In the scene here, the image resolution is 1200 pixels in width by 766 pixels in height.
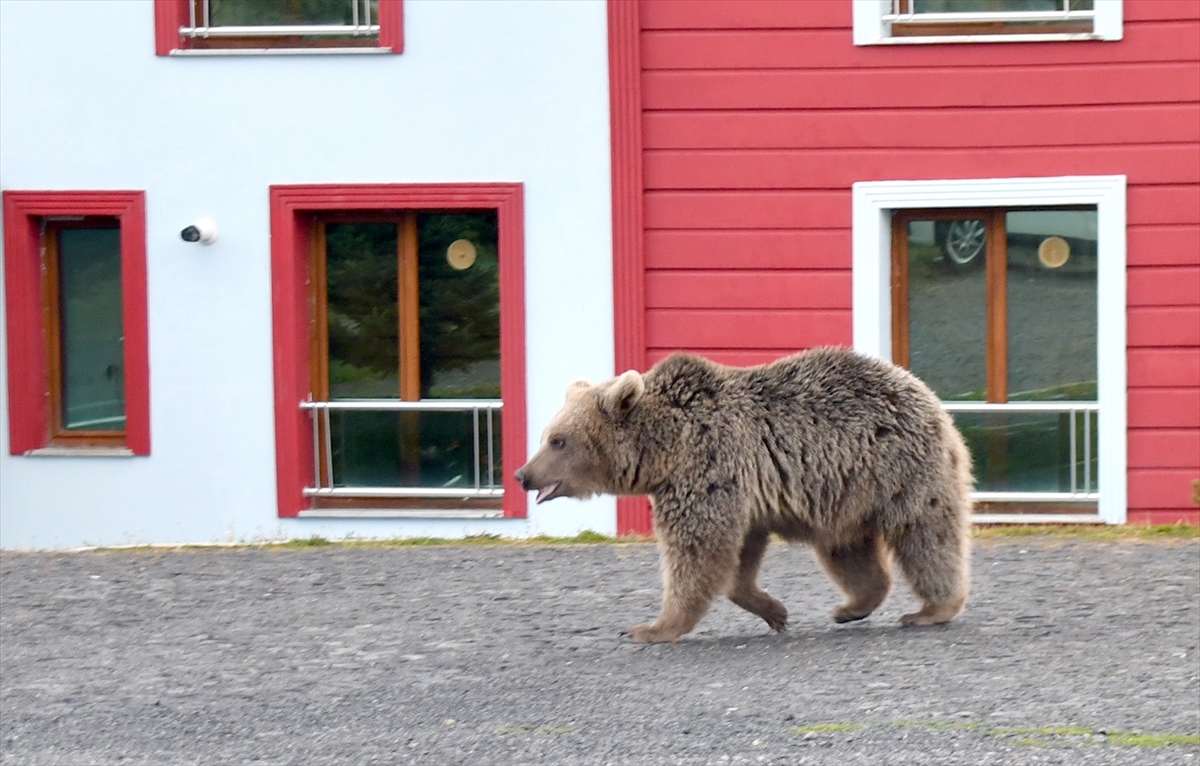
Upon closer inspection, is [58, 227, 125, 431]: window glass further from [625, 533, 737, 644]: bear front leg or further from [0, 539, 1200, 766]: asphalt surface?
[625, 533, 737, 644]: bear front leg

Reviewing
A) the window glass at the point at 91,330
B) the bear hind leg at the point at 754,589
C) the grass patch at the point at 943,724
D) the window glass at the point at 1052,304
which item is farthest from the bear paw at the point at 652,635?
the window glass at the point at 91,330

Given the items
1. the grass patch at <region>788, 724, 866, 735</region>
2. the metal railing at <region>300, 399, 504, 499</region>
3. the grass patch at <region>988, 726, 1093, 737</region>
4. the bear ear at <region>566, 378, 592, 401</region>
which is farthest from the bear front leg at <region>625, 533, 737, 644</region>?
the metal railing at <region>300, 399, 504, 499</region>

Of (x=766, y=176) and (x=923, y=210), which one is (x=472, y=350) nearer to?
(x=766, y=176)

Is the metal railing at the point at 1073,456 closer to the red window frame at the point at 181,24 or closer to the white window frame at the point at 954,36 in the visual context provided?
the white window frame at the point at 954,36

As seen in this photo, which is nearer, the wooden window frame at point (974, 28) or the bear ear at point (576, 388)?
the bear ear at point (576, 388)

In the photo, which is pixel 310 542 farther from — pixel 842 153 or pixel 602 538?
pixel 842 153

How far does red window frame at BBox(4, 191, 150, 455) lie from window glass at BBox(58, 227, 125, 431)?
0.26 metres

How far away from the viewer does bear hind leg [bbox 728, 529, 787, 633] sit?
8.11 m

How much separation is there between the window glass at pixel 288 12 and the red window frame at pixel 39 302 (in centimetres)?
136

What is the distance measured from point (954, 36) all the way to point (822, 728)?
6.70 meters

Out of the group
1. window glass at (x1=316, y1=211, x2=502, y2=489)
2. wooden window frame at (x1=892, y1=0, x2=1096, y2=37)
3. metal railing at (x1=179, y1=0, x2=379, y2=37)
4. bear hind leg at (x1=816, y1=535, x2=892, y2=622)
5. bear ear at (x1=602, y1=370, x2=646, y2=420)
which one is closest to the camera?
bear ear at (x1=602, y1=370, x2=646, y2=420)

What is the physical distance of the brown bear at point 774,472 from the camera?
784 centimetres

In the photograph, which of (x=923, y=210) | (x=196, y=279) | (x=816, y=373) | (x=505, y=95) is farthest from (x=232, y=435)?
(x=816, y=373)

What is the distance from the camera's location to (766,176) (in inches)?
476
